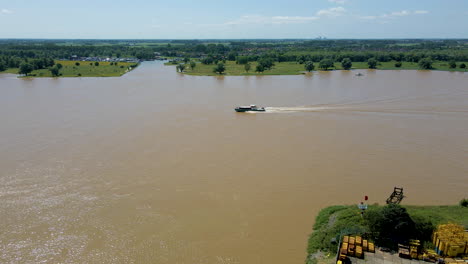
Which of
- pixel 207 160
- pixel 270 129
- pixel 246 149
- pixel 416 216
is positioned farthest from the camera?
pixel 270 129

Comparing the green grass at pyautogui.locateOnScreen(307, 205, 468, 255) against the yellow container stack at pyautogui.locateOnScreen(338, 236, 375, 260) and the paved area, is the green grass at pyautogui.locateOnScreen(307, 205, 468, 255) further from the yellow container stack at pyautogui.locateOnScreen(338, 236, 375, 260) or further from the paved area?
the paved area

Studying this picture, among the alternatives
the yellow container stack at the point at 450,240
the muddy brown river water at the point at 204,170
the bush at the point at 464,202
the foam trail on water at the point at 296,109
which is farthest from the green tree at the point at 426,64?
the yellow container stack at the point at 450,240

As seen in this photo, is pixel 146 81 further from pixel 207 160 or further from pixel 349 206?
pixel 349 206

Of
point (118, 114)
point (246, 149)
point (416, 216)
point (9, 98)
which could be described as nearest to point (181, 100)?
point (118, 114)

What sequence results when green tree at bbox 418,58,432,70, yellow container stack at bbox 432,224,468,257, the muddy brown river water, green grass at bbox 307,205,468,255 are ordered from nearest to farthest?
yellow container stack at bbox 432,224,468,257 < green grass at bbox 307,205,468,255 < the muddy brown river water < green tree at bbox 418,58,432,70

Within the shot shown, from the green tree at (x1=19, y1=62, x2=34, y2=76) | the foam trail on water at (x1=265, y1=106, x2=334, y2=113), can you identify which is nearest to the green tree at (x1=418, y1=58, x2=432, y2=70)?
Answer: the foam trail on water at (x1=265, y1=106, x2=334, y2=113)

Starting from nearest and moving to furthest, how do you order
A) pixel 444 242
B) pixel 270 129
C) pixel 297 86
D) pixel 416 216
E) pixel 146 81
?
1. pixel 444 242
2. pixel 416 216
3. pixel 270 129
4. pixel 297 86
5. pixel 146 81

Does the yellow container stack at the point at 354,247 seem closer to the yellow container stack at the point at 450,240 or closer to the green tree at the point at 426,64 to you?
the yellow container stack at the point at 450,240
